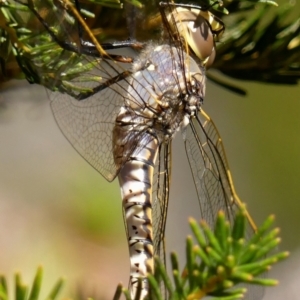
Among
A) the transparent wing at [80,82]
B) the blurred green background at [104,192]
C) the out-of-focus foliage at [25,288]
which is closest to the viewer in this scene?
the out-of-focus foliage at [25,288]

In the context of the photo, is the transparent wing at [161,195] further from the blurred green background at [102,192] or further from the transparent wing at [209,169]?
the blurred green background at [102,192]

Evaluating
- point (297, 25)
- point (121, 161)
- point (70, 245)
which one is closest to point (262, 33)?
point (297, 25)

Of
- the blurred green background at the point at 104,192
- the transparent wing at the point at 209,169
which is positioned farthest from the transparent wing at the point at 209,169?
the blurred green background at the point at 104,192

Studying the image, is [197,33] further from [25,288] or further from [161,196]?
[25,288]

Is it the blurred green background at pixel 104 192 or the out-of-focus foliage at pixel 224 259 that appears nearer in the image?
the out-of-focus foliage at pixel 224 259

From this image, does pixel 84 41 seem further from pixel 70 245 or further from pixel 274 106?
pixel 274 106

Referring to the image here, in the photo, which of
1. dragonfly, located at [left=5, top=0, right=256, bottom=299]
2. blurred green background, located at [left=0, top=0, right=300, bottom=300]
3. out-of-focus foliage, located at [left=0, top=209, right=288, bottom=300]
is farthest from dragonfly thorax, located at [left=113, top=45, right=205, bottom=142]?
blurred green background, located at [left=0, top=0, right=300, bottom=300]

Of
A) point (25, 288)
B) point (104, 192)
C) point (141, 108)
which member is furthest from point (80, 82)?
point (104, 192)
